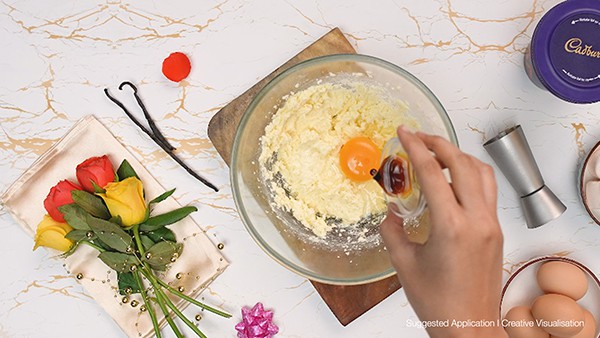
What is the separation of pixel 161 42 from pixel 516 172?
1123 millimetres

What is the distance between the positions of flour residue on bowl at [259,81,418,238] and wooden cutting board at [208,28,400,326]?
0.12m

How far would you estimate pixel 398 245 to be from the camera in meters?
1.17

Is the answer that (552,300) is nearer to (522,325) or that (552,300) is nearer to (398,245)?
(522,325)

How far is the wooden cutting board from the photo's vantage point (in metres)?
1.71

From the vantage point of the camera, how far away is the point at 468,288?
1.08m

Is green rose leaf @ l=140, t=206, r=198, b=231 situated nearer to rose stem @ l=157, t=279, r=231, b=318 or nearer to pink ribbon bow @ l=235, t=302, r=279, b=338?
rose stem @ l=157, t=279, r=231, b=318

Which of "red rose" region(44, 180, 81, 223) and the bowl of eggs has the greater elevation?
"red rose" region(44, 180, 81, 223)

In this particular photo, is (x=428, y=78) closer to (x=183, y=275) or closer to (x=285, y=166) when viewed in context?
(x=285, y=166)

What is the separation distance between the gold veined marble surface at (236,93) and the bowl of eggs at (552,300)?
2.7 inches

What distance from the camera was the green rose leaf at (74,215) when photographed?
65.9 inches

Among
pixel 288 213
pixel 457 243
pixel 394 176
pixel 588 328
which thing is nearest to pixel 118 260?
pixel 288 213

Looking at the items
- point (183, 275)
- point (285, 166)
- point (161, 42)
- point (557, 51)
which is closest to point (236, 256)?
point (183, 275)

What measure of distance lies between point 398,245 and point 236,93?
833mm

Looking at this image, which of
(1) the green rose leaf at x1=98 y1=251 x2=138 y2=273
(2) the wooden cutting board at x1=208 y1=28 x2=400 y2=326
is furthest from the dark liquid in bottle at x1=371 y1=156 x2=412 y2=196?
(1) the green rose leaf at x1=98 y1=251 x2=138 y2=273
